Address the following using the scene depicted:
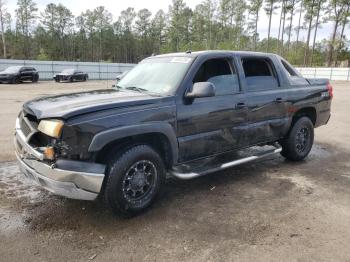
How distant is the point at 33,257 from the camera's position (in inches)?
122

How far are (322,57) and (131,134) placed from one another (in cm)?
6846

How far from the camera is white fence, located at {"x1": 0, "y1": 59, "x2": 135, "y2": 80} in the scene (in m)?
35.4

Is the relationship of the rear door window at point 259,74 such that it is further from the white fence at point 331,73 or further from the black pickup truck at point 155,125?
the white fence at point 331,73

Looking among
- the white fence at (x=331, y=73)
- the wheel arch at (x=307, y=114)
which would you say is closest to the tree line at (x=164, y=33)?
the white fence at (x=331, y=73)

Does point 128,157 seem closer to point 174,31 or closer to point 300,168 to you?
point 300,168

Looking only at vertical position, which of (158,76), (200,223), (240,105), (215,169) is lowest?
(200,223)

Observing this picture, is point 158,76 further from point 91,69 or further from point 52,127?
point 91,69

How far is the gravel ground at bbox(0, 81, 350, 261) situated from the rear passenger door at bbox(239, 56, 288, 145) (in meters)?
0.72

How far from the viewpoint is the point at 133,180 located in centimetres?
382

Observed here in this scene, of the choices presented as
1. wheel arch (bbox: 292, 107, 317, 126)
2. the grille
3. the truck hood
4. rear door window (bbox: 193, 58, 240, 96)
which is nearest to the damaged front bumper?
the grille

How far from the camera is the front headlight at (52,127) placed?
3.32 metres

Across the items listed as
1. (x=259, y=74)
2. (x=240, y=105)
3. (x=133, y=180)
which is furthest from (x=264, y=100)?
(x=133, y=180)

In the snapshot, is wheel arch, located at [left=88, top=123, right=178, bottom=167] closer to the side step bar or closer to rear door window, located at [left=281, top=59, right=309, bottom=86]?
the side step bar

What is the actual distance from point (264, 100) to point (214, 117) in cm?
114
